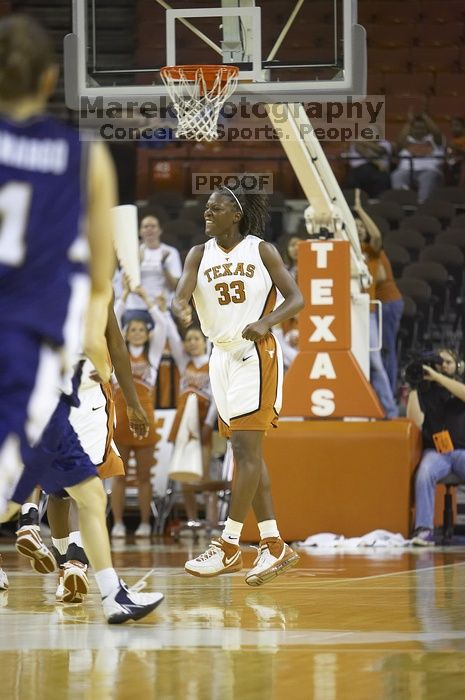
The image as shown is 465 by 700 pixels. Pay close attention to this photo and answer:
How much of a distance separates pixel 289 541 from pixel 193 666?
6.23 metres

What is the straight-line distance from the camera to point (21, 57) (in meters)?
3.46

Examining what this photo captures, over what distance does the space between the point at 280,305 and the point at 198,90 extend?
8.33 ft

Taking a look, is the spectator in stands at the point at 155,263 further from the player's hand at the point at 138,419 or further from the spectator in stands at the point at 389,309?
the player's hand at the point at 138,419

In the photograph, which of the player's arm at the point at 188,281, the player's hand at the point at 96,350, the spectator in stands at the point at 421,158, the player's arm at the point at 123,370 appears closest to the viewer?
the player's hand at the point at 96,350

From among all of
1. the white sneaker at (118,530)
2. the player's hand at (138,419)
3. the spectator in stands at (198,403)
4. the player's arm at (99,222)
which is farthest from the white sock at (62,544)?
the spectator in stands at (198,403)

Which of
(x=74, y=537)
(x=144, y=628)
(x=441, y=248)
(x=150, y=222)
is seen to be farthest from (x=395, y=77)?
(x=144, y=628)

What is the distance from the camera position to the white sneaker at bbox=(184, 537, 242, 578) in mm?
6848

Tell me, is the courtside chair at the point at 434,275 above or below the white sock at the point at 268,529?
above

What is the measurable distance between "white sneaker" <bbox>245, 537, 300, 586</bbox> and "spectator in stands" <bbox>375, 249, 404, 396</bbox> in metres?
5.58

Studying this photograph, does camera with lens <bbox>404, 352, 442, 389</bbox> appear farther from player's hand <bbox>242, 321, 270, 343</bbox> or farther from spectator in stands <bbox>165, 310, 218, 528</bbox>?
player's hand <bbox>242, 321, 270, 343</bbox>

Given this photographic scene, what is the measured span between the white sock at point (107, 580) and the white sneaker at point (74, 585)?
91 cm

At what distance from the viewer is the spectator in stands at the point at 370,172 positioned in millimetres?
16234

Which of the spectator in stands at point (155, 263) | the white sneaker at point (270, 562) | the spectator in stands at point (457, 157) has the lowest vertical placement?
the white sneaker at point (270, 562)

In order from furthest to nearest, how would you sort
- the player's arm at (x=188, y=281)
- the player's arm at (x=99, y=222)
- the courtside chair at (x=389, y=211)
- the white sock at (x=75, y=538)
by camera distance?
1. the courtside chair at (x=389, y=211)
2. the player's arm at (x=188, y=281)
3. the white sock at (x=75, y=538)
4. the player's arm at (x=99, y=222)
